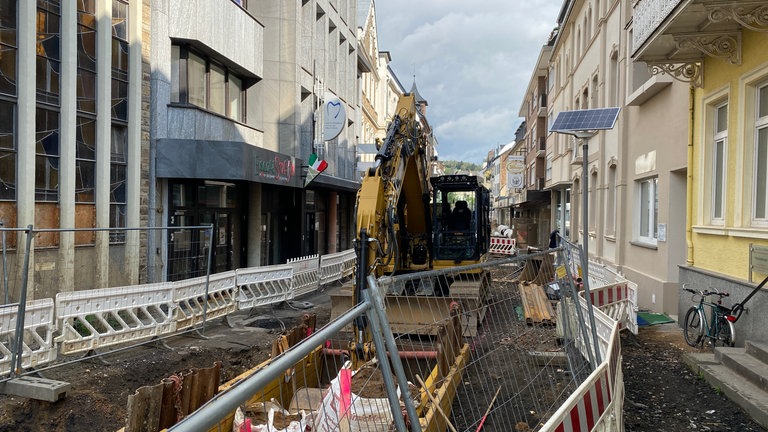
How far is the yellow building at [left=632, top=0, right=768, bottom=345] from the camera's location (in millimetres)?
7184

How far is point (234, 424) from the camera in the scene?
12.8 feet

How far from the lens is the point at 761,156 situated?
7.41 metres

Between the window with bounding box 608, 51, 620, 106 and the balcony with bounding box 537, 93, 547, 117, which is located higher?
the balcony with bounding box 537, 93, 547, 117

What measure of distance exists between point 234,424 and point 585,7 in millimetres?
21489

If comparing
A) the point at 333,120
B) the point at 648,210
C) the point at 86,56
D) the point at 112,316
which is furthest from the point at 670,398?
the point at 333,120

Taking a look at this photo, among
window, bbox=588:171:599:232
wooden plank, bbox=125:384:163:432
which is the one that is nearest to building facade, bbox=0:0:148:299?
wooden plank, bbox=125:384:163:432

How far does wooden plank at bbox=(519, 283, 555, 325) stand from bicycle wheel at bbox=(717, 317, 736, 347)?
245 centimetres

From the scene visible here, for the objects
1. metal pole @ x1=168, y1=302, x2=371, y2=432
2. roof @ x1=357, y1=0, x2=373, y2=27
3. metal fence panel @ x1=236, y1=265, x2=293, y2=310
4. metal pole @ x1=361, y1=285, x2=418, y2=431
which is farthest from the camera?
roof @ x1=357, y1=0, x2=373, y2=27

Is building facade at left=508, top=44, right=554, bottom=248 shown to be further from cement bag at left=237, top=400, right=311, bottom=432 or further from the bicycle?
cement bag at left=237, top=400, right=311, bottom=432

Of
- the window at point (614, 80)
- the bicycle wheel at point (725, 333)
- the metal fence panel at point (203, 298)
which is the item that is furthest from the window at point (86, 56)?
the window at point (614, 80)

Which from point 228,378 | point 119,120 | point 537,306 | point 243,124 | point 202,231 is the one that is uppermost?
point 243,124

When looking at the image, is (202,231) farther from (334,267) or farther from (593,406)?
(593,406)

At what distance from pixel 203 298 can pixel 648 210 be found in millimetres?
10613

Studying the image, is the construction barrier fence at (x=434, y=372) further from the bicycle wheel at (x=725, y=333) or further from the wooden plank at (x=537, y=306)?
the bicycle wheel at (x=725, y=333)
